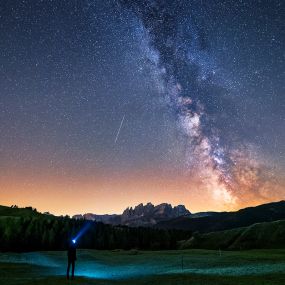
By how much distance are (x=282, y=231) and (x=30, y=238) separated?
4252 inches

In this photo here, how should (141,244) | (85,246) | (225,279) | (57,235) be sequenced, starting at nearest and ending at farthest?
(225,279)
(57,235)
(85,246)
(141,244)

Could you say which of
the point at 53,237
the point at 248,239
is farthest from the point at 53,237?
the point at 248,239

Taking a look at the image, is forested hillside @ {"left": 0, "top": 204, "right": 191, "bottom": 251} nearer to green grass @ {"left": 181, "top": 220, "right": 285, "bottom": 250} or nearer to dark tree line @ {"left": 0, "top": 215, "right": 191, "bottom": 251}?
dark tree line @ {"left": 0, "top": 215, "right": 191, "bottom": 251}

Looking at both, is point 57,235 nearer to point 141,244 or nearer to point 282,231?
point 141,244

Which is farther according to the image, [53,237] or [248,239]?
[248,239]

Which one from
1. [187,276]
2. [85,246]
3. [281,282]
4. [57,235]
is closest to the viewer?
[281,282]

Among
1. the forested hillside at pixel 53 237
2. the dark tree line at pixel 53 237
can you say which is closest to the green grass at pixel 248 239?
the forested hillside at pixel 53 237

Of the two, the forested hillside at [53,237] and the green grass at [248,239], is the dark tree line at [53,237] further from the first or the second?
the green grass at [248,239]

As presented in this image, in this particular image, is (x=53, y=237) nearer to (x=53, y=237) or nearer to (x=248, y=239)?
(x=53, y=237)

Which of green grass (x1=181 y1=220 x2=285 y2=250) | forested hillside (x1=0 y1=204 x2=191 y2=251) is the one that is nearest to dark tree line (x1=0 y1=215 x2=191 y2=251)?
forested hillside (x1=0 y1=204 x2=191 y2=251)

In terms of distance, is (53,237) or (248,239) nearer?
(53,237)

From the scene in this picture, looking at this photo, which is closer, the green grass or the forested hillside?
the green grass

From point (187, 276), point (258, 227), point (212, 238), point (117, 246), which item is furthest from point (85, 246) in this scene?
point (187, 276)

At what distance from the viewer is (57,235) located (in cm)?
16875
